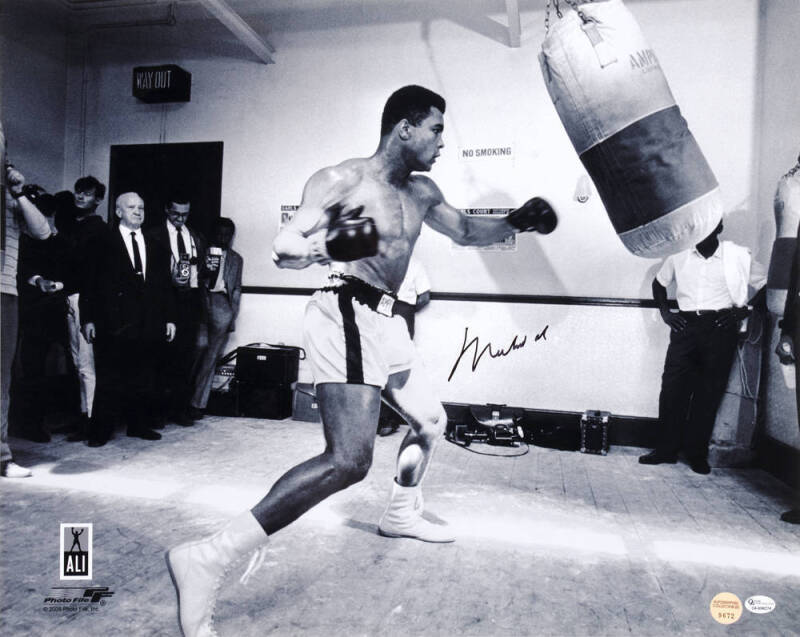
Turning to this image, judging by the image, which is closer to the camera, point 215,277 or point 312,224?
point 312,224

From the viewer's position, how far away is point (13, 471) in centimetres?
249

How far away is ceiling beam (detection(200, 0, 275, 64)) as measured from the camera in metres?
3.73

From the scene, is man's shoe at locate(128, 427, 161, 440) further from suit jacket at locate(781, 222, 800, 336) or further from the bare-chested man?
suit jacket at locate(781, 222, 800, 336)

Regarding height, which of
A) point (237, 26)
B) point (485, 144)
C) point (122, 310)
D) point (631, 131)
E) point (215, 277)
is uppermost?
point (237, 26)

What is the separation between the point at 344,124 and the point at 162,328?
1.98 meters

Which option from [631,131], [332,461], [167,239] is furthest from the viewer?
[167,239]

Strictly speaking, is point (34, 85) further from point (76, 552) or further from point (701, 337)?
point (701, 337)

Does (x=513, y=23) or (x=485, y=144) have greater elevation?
(x=513, y=23)

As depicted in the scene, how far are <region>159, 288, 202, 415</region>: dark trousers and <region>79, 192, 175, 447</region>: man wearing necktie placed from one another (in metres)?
0.41

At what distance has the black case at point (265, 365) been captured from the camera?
4035 millimetres

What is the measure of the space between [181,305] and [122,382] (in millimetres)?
737

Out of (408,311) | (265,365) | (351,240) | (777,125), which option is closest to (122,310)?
(265,365)
